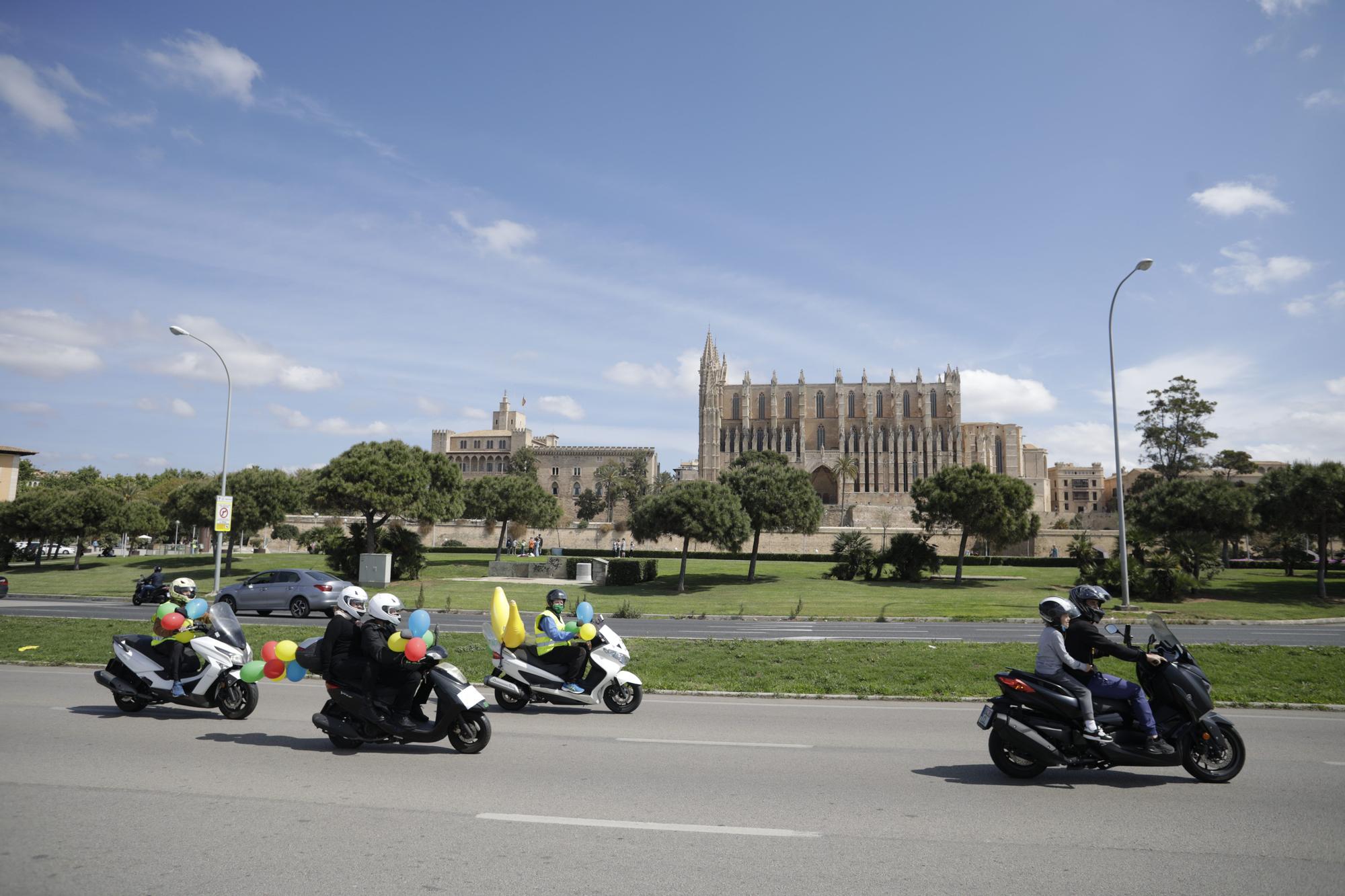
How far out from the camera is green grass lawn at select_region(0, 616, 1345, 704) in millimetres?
11469

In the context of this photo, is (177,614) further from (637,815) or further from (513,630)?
(637,815)

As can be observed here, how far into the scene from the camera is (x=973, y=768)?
736cm

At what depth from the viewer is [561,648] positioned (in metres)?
10.2

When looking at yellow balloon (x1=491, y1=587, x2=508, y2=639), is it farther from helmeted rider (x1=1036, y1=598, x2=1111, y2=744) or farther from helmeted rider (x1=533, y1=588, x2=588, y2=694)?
helmeted rider (x1=1036, y1=598, x2=1111, y2=744)

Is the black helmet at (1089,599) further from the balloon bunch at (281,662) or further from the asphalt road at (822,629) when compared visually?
the asphalt road at (822,629)

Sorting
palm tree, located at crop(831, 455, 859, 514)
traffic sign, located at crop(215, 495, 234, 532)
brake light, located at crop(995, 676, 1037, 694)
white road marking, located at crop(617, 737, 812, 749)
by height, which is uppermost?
palm tree, located at crop(831, 455, 859, 514)

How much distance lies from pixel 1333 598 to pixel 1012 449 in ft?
322

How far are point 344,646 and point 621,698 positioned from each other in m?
3.49

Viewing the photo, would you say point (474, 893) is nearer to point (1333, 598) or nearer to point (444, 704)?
point (444, 704)

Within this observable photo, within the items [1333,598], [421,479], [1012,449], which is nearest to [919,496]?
[1333,598]

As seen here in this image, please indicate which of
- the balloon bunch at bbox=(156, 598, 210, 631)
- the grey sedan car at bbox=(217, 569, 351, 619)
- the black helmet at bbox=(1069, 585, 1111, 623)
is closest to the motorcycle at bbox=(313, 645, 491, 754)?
the balloon bunch at bbox=(156, 598, 210, 631)

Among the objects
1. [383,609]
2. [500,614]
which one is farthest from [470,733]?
[500,614]

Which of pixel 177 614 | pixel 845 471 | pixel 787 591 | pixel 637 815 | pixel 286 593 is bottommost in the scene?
pixel 787 591

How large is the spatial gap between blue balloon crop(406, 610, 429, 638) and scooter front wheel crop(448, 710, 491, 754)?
0.86 meters
